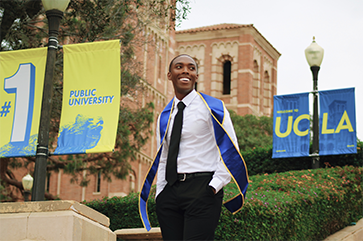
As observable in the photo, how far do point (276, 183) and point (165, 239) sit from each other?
640 centimetres

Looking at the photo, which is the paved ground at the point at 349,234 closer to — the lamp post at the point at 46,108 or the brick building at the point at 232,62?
the lamp post at the point at 46,108

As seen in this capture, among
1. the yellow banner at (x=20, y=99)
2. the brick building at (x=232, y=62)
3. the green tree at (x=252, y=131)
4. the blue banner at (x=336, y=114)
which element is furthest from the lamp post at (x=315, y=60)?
the brick building at (x=232, y=62)

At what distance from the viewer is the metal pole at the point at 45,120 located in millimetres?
6309

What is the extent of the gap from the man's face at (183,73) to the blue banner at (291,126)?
930 centimetres

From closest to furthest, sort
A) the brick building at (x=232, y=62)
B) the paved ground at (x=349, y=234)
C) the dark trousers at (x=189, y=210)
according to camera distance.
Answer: the dark trousers at (x=189, y=210)
the paved ground at (x=349, y=234)
the brick building at (x=232, y=62)

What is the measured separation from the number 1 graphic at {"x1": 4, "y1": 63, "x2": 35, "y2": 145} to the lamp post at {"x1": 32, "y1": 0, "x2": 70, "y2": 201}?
1.37ft

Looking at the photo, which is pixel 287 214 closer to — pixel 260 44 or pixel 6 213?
pixel 6 213

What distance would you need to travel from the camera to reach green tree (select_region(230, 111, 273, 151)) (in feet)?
125

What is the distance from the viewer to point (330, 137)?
12.8 meters

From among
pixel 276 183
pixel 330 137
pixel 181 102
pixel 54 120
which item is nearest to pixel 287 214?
pixel 276 183

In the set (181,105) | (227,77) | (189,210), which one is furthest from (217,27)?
(189,210)

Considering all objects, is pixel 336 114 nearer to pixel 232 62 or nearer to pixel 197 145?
pixel 197 145

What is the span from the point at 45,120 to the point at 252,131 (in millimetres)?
34136

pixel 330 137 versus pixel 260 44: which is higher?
pixel 260 44
